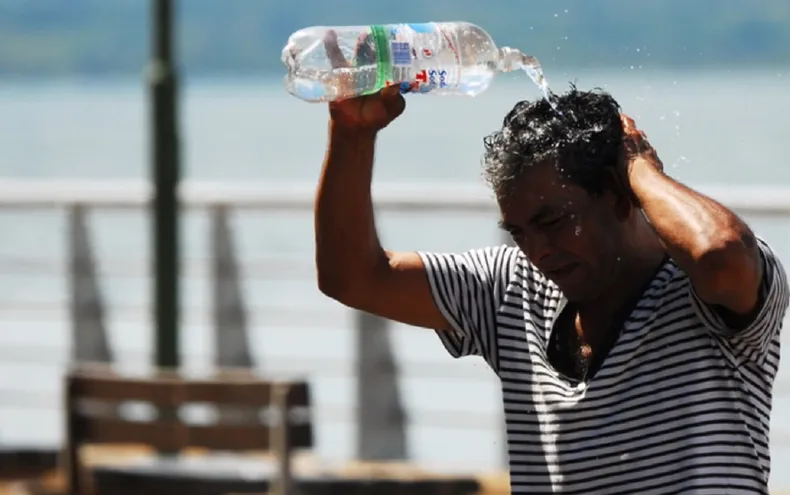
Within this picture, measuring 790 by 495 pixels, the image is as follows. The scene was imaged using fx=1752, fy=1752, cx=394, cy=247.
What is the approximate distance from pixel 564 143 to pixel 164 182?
4.68 m

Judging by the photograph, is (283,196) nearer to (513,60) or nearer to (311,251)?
(513,60)

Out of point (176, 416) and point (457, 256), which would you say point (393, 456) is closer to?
point (176, 416)

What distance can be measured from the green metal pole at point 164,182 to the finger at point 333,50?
4138 millimetres

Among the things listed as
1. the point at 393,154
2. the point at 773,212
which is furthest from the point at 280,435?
the point at 393,154

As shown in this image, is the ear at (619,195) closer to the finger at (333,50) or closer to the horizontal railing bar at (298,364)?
the finger at (333,50)

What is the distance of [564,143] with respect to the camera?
277cm

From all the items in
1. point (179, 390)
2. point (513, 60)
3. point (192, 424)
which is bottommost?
point (192, 424)

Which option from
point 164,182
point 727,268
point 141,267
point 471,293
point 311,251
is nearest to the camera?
point 727,268

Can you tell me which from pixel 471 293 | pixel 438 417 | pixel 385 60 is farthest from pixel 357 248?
pixel 438 417

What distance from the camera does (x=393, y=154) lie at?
33250 millimetres

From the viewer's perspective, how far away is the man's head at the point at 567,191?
9.04ft

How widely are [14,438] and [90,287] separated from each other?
5.03 ft

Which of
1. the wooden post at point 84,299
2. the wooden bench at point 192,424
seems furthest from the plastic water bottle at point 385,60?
the wooden post at point 84,299

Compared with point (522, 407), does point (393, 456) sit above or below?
below
